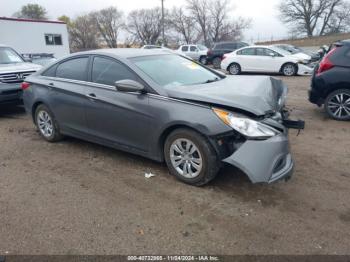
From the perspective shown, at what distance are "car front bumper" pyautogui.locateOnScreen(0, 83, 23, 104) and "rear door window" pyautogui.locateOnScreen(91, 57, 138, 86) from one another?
149 inches

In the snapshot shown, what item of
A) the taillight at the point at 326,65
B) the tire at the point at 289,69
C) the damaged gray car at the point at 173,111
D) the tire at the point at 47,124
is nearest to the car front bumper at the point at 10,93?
the tire at the point at 47,124

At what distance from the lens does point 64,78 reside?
5156 mm

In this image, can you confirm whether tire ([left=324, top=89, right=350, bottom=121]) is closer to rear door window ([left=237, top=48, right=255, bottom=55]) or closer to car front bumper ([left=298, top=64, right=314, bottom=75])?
car front bumper ([left=298, top=64, right=314, bottom=75])

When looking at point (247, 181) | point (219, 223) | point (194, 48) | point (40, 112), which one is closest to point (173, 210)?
point (219, 223)

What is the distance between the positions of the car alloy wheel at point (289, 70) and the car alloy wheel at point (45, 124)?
40.9 ft

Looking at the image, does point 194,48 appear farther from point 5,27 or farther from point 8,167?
point 8,167

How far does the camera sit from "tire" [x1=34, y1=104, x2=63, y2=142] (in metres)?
5.49

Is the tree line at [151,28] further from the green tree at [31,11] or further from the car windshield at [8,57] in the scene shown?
the car windshield at [8,57]

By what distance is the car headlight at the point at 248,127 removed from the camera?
3420mm

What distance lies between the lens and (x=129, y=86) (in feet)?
13.2

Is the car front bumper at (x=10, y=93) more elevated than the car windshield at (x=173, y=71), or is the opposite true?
the car windshield at (x=173, y=71)

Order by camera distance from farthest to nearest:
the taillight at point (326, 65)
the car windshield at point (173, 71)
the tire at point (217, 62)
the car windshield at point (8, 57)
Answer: the tire at point (217, 62), the car windshield at point (8, 57), the taillight at point (326, 65), the car windshield at point (173, 71)

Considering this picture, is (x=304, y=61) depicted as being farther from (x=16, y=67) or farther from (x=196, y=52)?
(x=16, y=67)

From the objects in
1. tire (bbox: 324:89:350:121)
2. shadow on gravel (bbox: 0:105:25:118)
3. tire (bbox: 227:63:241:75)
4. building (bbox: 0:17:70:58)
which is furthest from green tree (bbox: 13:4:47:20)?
tire (bbox: 324:89:350:121)
